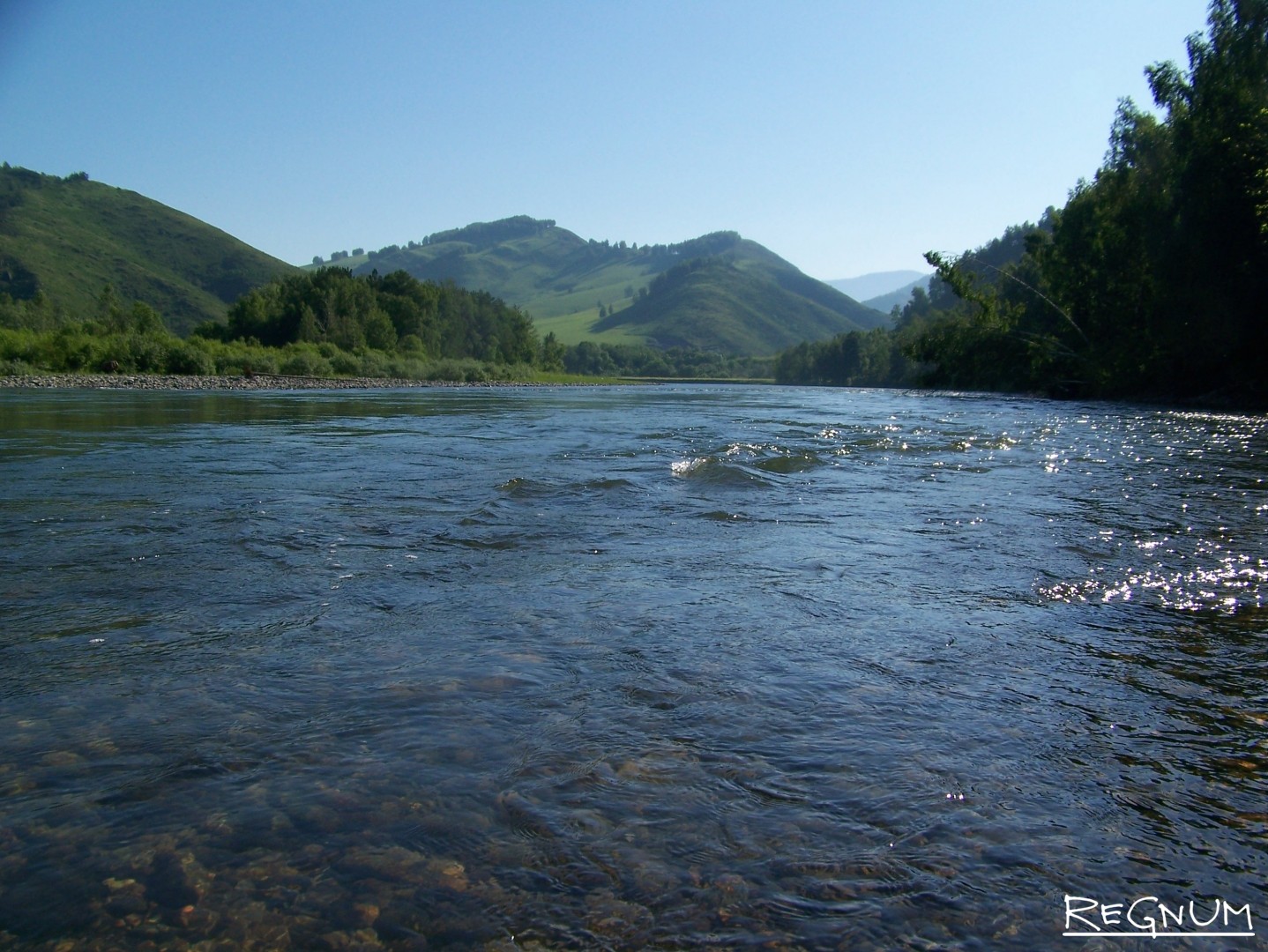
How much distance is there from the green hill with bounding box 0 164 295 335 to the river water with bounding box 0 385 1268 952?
148311mm

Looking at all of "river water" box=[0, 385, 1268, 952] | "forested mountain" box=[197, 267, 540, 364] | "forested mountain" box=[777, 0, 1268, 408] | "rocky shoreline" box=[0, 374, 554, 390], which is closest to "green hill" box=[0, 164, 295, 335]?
"forested mountain" box=[197, 267, 540, 364]

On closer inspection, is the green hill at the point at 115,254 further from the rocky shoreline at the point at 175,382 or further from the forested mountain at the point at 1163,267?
the forested mountain at the point at 1163,267

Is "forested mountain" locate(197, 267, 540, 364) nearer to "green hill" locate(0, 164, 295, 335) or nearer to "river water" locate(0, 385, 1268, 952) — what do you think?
"green hill" locate(0, 164, 295, 335)

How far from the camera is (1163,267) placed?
127 ft

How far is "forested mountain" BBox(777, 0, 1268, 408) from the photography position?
3412cm

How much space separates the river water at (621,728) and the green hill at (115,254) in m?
148

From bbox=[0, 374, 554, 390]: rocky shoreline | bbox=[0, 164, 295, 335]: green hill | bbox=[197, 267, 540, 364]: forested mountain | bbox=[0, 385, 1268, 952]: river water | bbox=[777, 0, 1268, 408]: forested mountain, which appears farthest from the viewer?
bbox=[0, 164, 295, 335]: green hill

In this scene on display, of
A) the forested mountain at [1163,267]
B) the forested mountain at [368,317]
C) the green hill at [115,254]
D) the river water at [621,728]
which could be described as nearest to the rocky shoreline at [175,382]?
the forested mountain at [368,317]

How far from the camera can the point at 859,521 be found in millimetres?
9609

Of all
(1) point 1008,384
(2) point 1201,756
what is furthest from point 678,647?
(1) point 1008,384

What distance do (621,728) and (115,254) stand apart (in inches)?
7829

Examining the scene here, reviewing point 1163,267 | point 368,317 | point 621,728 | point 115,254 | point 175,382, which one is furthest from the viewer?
point 115,254

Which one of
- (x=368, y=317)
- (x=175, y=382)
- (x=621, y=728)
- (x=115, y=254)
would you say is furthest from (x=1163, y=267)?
(x=115, y=254)

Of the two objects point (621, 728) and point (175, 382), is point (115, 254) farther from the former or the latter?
point (621, 728)
